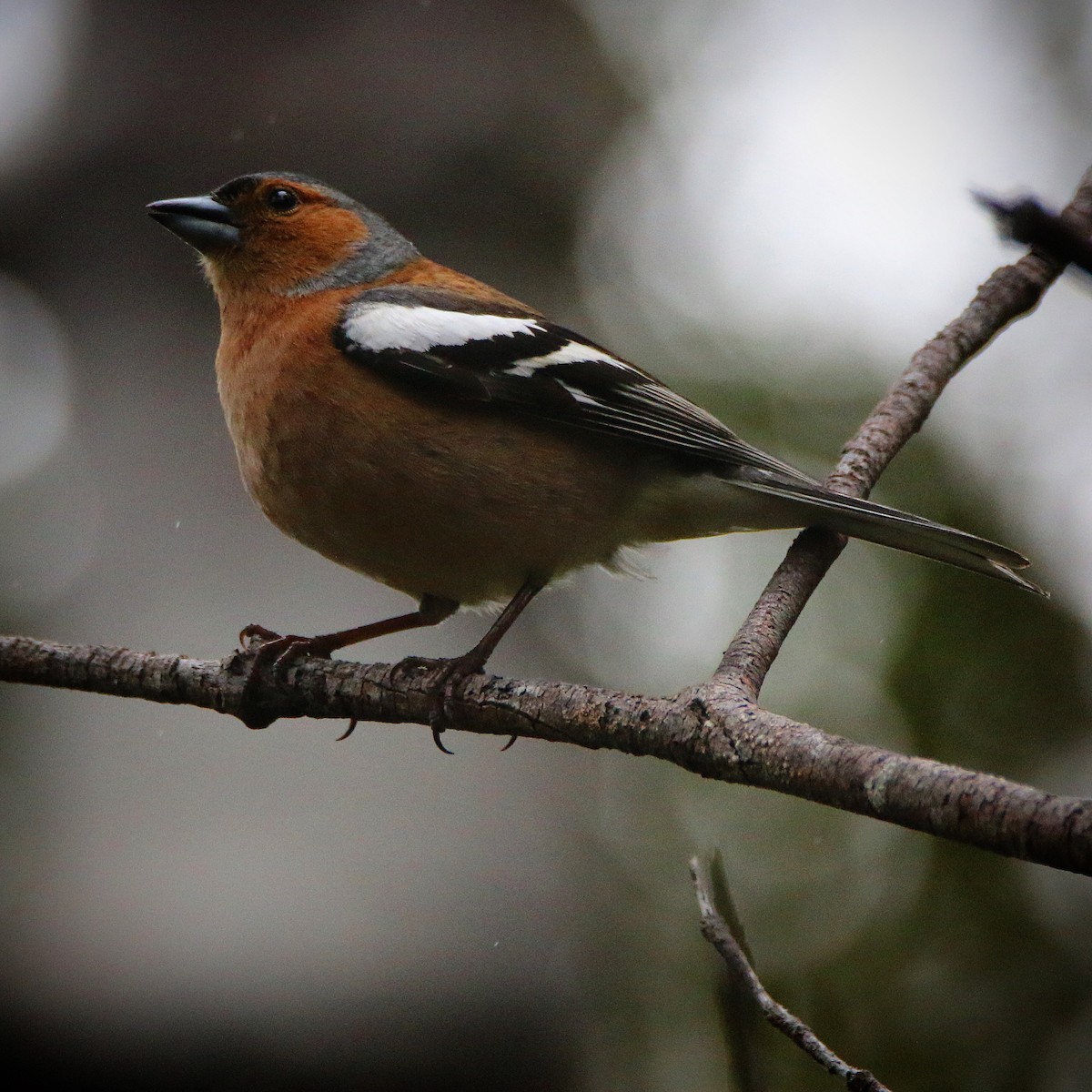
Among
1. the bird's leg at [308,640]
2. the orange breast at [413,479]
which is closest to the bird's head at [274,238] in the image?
the orange breast at [413,479]

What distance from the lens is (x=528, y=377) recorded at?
3.94 m

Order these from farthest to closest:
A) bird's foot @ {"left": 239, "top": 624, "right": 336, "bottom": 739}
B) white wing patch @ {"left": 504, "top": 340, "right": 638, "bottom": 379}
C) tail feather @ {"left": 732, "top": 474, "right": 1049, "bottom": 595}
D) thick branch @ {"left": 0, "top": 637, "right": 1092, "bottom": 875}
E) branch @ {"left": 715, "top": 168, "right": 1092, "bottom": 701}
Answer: white wing patch @ {"left": 504, "top": 340, "right": 638, "bottom": 379} < branch @ {"left": 715, "top": 168, "right": 1092, "bottom": 701} < tail feather @ {"left": 732, "top": 474, "right": 1049, "bottom": 595} < bird's foot @ {"left": 239, "top": 624, "right": 336, "bottom": 739} < thick branch @ {"left": 0, "top": 637, "right": 1092, "bottom": 875}

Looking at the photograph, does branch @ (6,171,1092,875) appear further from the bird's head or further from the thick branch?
the bird's head

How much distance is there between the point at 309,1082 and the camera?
19.1ft

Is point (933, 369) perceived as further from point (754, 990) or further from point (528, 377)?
point (754, 990)

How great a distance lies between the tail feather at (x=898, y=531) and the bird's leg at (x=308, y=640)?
1.38m

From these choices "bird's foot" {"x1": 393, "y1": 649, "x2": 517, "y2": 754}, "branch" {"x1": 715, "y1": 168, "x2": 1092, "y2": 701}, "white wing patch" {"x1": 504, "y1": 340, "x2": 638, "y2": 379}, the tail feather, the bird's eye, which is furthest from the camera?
the bird's eye

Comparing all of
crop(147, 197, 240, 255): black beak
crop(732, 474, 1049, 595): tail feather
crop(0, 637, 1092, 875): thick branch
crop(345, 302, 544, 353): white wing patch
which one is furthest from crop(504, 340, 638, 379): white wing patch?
crop(147, 197, 240, 255): black beak

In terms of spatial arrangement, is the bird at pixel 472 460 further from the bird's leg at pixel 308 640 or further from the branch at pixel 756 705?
the branch at pixel 756 705

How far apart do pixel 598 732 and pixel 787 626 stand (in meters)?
0.81

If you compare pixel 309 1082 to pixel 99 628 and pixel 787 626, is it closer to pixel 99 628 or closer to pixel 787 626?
pixel 99 628

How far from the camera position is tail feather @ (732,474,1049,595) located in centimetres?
350

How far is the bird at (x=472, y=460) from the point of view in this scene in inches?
142

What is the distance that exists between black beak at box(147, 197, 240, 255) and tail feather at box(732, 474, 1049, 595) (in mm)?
2525
